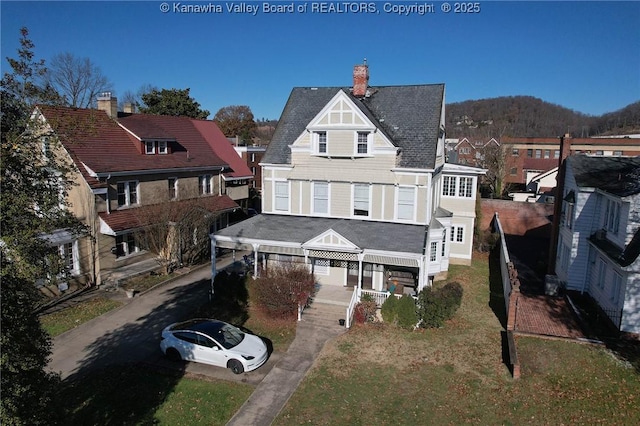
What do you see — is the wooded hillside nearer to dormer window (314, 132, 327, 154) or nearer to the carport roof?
dormer window (314, 132, 327, 154)

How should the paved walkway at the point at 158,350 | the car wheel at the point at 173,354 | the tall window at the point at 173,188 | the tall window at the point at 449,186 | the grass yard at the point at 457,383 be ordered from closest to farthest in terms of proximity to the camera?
the grass yard at the point at 457,383 → the paved walkway at the point at 158,350 → the car wheel at the point at 173,354 → the tall window at the point at 449,186 → the tall window at the point at 173,188

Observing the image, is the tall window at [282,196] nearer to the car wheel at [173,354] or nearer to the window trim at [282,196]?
the window trim at [282,196]

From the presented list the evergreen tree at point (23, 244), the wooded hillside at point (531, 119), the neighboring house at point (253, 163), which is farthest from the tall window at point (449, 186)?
the wooded hillside at point (531, 119)

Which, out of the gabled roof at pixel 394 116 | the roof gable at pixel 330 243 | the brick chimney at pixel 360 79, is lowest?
the roof gable at pixel 330 243

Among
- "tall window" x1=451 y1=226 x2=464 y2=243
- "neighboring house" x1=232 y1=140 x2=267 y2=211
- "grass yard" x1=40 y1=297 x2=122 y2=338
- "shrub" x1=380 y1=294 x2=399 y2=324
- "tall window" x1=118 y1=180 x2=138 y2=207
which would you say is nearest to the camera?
"grass yard" x1=40 y1=297 x2=122 y2=338

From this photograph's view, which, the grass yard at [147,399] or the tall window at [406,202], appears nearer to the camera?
the grass yard at [147,399]

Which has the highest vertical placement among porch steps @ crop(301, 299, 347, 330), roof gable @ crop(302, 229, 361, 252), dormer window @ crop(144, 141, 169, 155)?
dormer window @ crop(144, 141, 169, 155)

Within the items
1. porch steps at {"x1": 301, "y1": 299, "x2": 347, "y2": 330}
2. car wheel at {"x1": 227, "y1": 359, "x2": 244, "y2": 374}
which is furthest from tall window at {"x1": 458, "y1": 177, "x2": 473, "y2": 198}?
car wheel at {"x1": 227, "y1": 359, "x2": 244, "y2": 374}
